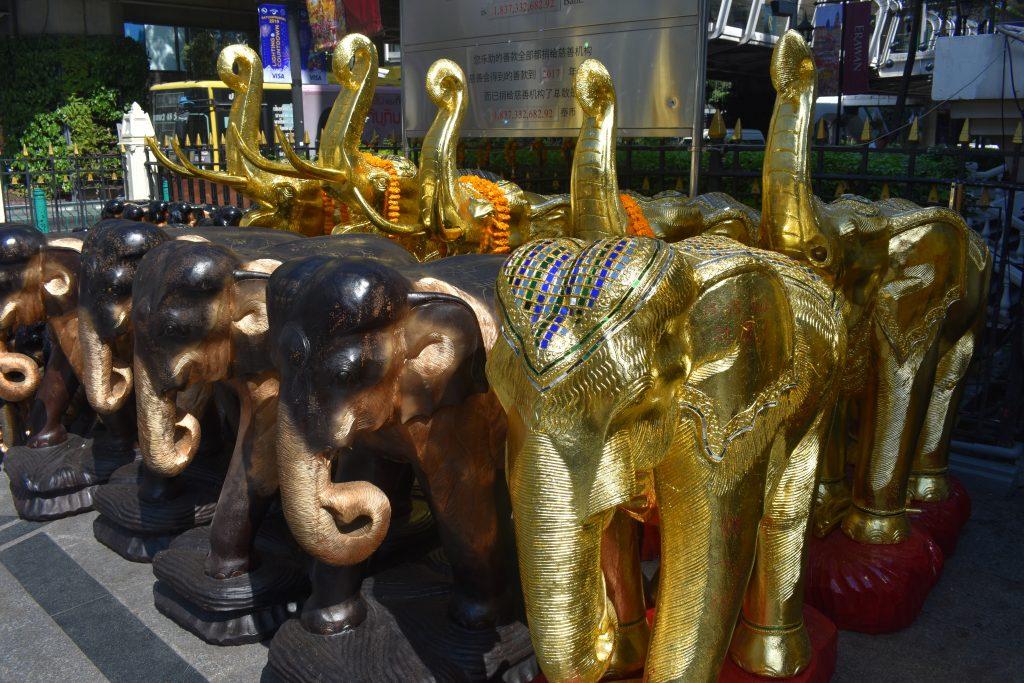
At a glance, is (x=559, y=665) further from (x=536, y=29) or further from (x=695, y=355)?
(x=536, y=29)

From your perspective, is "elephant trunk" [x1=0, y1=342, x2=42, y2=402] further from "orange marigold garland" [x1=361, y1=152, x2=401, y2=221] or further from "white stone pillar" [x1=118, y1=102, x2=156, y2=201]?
"white stone pillar" [x1=118, y1=102, x2=156, y2=201]

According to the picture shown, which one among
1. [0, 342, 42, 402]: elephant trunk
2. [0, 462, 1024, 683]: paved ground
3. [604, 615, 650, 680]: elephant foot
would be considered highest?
[0, 342, 42, 402]: elephant trunk

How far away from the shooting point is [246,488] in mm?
2641

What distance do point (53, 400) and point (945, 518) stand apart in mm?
3447

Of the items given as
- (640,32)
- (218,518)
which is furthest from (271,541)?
(640,32)

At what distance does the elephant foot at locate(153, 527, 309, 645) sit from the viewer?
8.68 feet

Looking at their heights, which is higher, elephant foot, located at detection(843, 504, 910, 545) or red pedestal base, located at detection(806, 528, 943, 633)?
elephant foot, located at detection(843, 504, 910, 545)

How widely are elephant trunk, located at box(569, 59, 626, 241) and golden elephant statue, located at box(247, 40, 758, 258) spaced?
74 cm

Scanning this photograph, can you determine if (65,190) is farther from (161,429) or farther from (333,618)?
(333,618)

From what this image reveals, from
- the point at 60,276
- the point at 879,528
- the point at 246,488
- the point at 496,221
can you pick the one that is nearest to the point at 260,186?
the point at 60,276

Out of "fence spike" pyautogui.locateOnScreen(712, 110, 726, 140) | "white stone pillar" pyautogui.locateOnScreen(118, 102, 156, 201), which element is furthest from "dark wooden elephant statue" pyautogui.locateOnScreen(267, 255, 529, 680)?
"white stone pillar" pyautogui.locateOnScreen(118, 102, 156, 201)

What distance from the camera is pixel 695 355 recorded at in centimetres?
155

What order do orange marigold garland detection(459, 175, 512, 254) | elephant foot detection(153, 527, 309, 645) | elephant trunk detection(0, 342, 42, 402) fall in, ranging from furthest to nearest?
1. elephant trunk detection(0, 342, 42, 402)
2. orange marigold garland detection(459, 175, 512, 254)
3. elephant foot detection(153, 527, 309, 645)

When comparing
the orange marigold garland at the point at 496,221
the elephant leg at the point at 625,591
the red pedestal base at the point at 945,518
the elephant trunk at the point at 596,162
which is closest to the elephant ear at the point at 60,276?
the orange marigold garland at the point at 496,221
